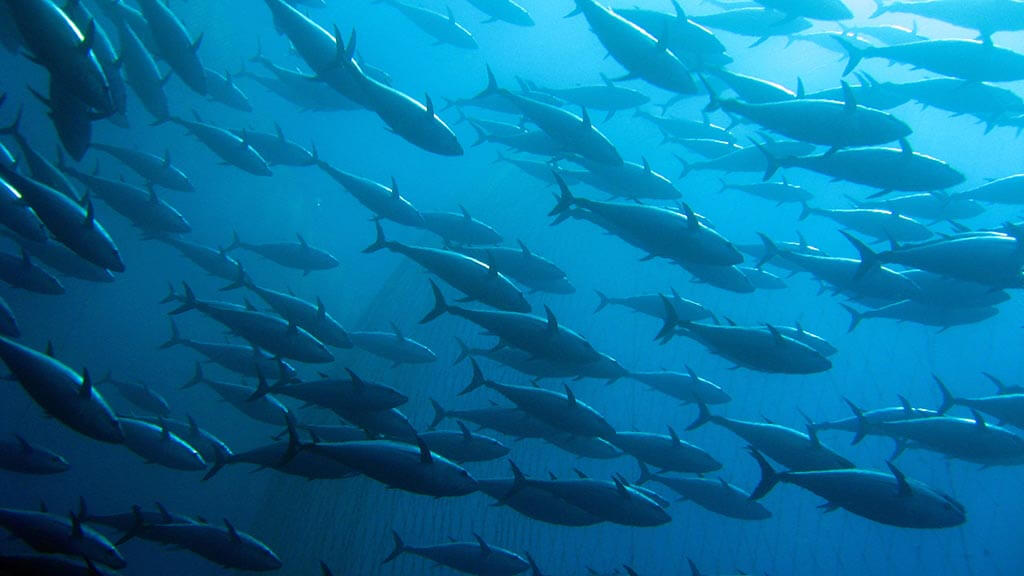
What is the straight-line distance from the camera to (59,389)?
2920mm

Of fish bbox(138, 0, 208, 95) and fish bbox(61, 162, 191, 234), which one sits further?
fish bbox(61, 162, 191, 234)

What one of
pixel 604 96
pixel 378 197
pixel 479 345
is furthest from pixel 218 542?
pixel 479 345

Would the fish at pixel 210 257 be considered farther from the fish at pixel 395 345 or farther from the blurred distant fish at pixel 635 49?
the blurred distant fish at pixel 635 49

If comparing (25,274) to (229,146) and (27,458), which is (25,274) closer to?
(27,458)

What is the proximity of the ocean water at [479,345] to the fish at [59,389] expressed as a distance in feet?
4.20

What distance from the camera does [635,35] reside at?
141 inches

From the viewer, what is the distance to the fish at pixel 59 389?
2865 millimetres

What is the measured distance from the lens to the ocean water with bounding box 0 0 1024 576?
7.79 meters

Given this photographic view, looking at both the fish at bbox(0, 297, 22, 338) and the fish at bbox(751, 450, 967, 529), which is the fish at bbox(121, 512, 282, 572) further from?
the fish at bbox(751, 450, 967, 529)

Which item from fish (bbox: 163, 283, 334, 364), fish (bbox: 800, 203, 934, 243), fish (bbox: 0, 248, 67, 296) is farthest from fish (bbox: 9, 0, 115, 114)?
fish (bbox: 800, 203, 934, 243)

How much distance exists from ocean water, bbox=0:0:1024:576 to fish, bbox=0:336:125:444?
128cm

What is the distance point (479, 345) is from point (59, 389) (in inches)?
311

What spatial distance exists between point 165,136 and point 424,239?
37.5 feet

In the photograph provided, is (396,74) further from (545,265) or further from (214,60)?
(545,265)
